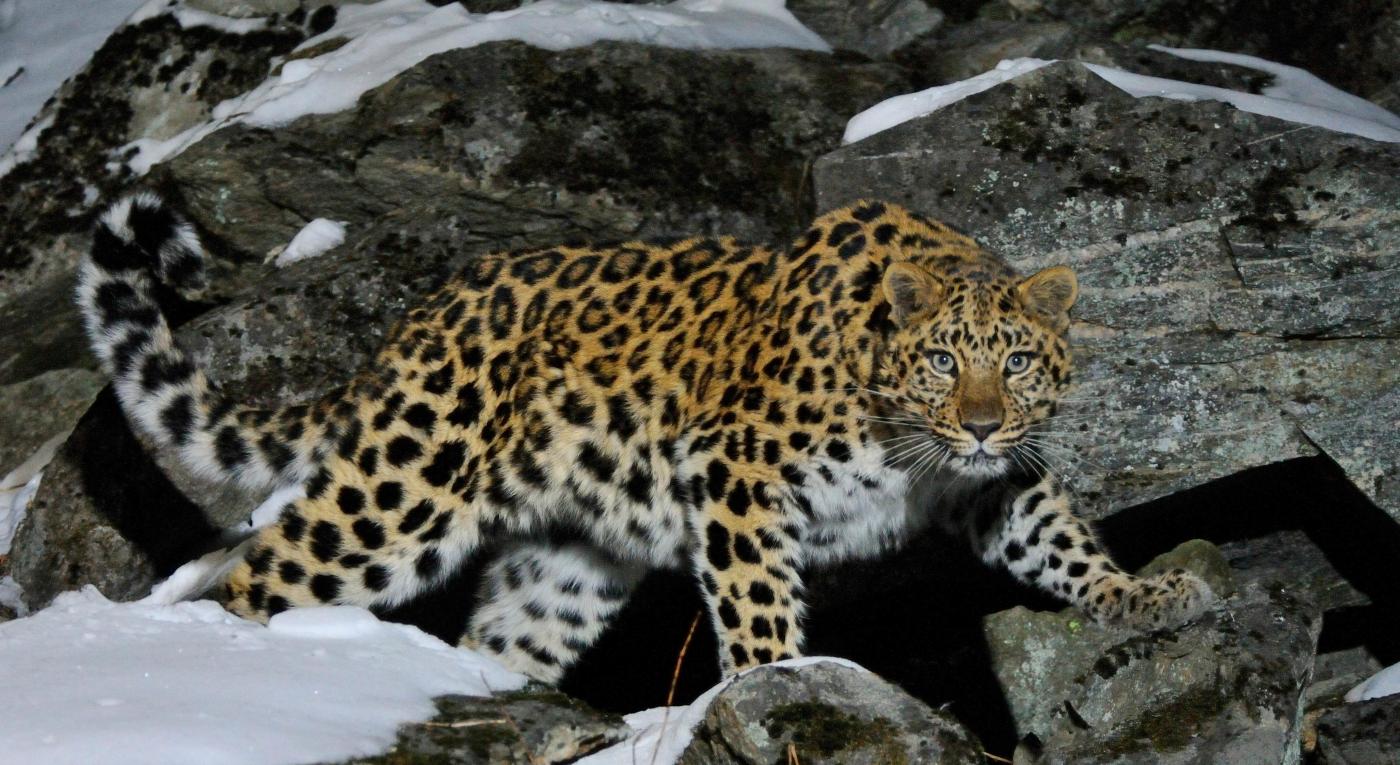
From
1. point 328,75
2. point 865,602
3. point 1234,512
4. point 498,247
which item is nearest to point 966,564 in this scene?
point 865,602

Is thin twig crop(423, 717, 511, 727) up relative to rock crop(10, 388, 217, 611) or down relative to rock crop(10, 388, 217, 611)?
up

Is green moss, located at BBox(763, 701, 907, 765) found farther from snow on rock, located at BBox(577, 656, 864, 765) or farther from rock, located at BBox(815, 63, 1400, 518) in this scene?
rock, located at BBox(815, 63, 1400, 518)

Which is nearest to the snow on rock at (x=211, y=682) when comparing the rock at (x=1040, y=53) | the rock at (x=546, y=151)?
the rock at (x=546, y=151)

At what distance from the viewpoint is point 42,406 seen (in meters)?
11.8

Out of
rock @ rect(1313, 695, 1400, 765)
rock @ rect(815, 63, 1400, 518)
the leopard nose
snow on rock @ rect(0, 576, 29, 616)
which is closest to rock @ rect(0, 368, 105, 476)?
snow on rock @ rect(0, 576, 29, 616)

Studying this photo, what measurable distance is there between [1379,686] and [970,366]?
317 centimetres

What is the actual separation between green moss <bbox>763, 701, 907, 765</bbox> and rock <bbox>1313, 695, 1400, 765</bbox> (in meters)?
2.76

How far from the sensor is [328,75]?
12.4 m

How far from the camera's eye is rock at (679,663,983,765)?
564 cm

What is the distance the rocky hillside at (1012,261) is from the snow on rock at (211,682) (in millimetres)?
463

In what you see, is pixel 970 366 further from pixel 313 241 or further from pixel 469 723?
pixel 313 241

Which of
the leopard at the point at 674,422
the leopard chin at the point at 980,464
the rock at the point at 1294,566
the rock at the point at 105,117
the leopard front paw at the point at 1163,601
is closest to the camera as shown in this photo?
the leopard front paw at the point at 1163,601

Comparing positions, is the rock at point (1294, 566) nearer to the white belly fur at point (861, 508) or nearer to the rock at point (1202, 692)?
the rock at point (1202, 692)

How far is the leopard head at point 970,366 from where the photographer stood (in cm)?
730
